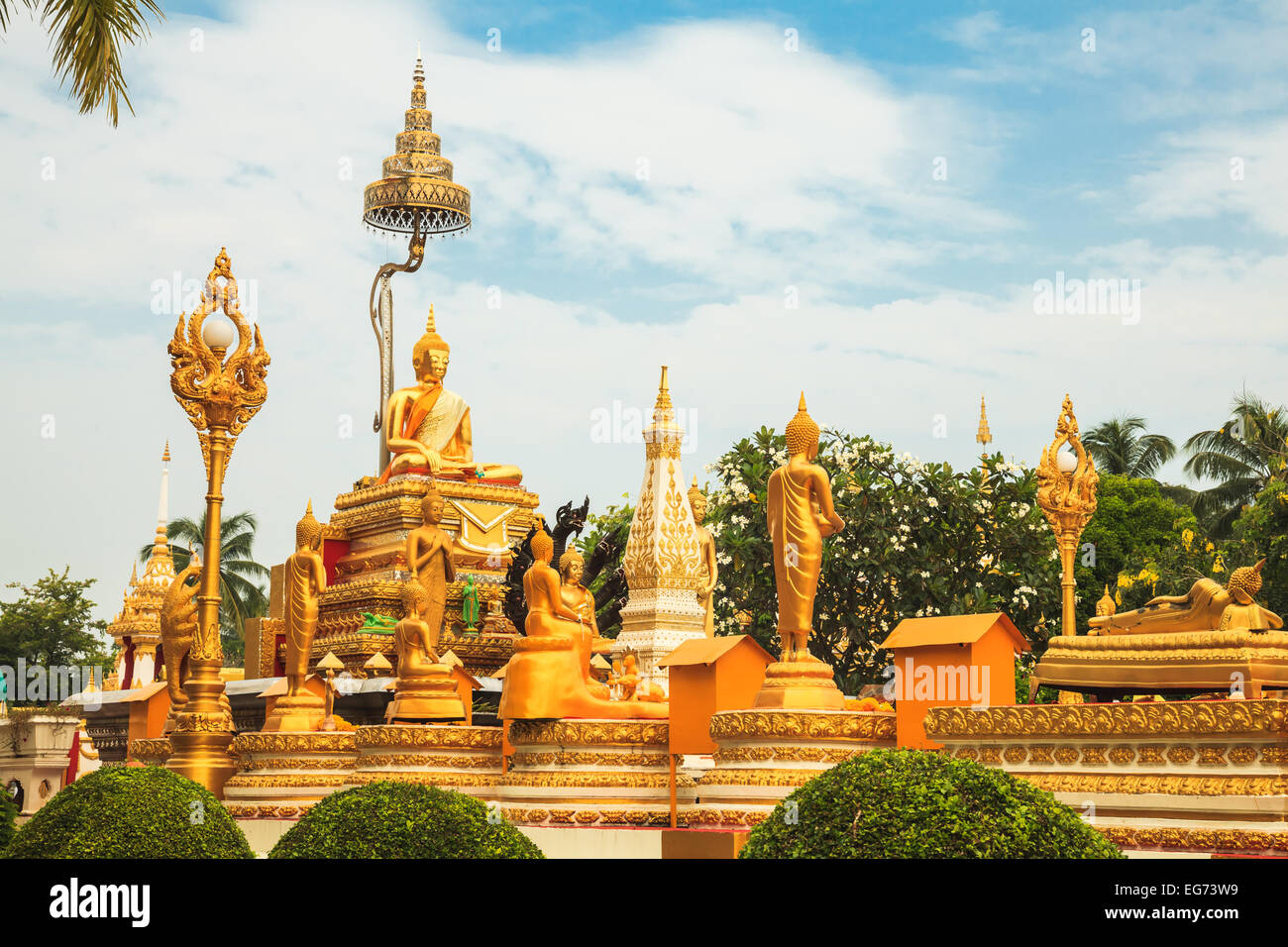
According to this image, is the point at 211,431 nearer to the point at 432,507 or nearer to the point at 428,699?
the point at 432,507

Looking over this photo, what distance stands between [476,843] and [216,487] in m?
11.3

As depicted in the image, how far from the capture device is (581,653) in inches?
659

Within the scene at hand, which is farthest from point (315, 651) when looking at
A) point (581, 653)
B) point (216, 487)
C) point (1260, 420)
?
point (1260, 420)

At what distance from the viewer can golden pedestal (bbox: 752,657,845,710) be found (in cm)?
1390

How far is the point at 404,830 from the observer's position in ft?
29.0

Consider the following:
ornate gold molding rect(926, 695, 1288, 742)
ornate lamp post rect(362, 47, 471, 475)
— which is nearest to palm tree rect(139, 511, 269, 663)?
ornate lamp post rect(362, 47, 471, 475)

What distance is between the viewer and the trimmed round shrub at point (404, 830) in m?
8.75

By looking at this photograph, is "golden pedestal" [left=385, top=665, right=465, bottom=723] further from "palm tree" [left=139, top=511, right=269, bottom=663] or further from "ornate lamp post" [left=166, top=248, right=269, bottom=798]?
"palm tree" [left=139, top=511, right=269, bottom=663]

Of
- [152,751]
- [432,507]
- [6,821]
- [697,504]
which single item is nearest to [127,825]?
[6,821]

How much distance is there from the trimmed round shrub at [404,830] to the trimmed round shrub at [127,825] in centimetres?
172

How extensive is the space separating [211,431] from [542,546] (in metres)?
5.35

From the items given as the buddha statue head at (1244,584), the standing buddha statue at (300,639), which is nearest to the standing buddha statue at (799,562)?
the buddha statue head at (1244,584)

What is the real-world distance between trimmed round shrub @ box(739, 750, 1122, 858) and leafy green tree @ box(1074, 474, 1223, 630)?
28.1 m
